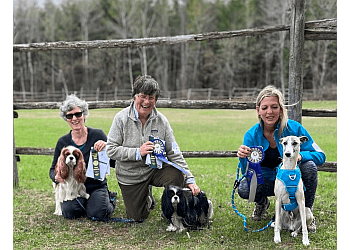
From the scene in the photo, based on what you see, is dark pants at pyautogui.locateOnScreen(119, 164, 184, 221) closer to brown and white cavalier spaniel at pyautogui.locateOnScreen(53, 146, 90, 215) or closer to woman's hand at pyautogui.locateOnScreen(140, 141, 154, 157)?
woman's hand at pyautogui.locateOnScreen(140, 141, 154, 157)

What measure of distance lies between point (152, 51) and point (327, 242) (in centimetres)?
3049

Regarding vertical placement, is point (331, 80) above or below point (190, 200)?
above

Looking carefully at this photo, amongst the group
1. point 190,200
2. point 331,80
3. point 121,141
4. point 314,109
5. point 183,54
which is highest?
point 183,54

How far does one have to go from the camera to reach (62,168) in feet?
13.9

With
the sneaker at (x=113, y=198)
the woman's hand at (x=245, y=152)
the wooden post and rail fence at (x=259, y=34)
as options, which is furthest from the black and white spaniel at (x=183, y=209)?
the wooden post and rail fence at (x=259, y=34)

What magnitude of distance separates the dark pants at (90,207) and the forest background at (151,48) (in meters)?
26.4

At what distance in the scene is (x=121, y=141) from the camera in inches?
162

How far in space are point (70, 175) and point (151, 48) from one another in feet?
96.8

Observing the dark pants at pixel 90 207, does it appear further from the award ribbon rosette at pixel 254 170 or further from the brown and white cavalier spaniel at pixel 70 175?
the award ribbon rosette at pixel 254 170

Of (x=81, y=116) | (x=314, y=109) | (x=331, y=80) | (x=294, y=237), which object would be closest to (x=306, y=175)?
(x=294, y=237)

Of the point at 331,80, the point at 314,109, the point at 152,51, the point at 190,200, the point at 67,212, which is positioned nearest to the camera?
the point at 190,200

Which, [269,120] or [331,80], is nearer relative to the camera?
[269,120]

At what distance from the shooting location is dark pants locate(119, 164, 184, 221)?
4105mm

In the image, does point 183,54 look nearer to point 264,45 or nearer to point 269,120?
point 264,45
